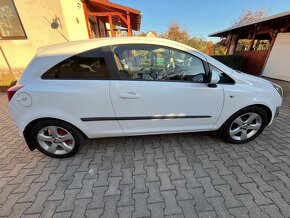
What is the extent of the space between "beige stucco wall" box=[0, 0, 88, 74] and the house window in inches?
10.4

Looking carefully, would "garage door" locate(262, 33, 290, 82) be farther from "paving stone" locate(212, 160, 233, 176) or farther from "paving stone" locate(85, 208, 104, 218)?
"paving stone" locate(85, 208, 104, 218)

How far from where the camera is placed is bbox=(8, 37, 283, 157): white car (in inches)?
82.0

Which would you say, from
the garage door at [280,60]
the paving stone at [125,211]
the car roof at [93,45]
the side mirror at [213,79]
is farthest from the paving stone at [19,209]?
the garage door at [280,60]

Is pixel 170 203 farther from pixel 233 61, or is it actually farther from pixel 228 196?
pixel 233 61

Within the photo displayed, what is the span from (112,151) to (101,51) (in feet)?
4.79

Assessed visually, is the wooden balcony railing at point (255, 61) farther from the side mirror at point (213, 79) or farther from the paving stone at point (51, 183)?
the paving stone at point (51, 183)

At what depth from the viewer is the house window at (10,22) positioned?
595cm

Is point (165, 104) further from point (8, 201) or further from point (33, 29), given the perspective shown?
point (33, 29)

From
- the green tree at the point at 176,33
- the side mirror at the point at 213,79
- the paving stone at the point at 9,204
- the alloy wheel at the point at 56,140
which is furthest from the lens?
the green tree at the point at 176,33

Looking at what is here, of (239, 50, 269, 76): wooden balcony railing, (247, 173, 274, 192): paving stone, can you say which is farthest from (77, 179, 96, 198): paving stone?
(239, 50, 269, 76): wooden balcony railing

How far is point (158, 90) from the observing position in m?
2.17

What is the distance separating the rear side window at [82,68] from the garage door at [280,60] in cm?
845

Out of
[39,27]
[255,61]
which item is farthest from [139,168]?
[255,61]

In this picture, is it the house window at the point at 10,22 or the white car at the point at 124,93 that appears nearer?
the white car at the point at 124,93
